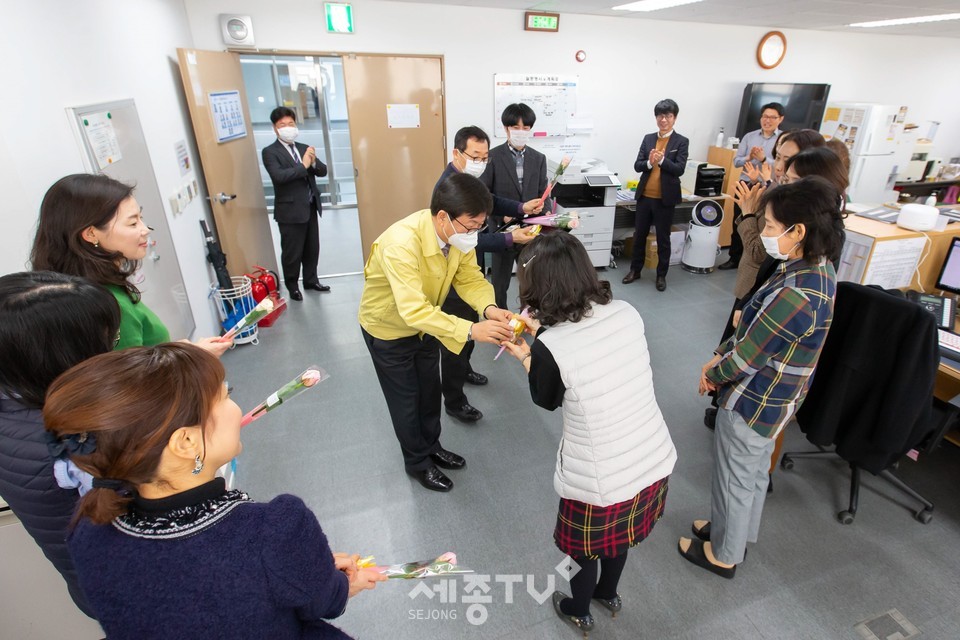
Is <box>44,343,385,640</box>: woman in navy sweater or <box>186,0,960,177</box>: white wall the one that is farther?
<box>186,0,960,177</box>: white wall

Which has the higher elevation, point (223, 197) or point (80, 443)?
point (80, 443)

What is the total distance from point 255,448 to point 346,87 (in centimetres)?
330

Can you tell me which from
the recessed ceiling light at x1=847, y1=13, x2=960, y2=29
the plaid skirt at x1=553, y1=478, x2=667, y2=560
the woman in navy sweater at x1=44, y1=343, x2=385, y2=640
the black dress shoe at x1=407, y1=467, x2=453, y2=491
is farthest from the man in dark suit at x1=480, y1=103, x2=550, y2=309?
the recessed ceiling light at x1=847, y1=13, x2=960, y2=29

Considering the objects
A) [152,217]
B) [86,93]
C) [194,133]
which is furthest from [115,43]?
[194,133]

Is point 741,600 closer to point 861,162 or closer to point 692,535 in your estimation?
point 692,535

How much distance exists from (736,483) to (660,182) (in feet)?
10.8

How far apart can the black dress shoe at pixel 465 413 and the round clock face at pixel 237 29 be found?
138 inches

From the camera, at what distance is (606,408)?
125 cm

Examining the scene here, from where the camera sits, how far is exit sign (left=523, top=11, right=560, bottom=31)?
15.1 feet

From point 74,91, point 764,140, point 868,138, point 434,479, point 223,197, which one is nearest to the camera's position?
point 74,91

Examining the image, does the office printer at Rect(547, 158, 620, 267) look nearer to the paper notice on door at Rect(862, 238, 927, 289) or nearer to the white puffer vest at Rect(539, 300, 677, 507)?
the paper notice on door at Rect(862, 238, 927, 289)

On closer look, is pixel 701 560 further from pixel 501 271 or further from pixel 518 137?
pixel 518 137

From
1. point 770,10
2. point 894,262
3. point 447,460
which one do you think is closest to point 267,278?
point 447,460

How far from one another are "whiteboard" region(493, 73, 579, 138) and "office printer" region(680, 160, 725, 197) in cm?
139
